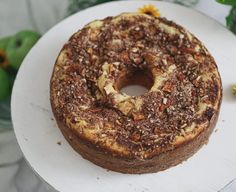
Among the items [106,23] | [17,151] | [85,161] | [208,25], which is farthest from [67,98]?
[208,25]

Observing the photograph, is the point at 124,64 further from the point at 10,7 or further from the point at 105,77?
the point at 10,7

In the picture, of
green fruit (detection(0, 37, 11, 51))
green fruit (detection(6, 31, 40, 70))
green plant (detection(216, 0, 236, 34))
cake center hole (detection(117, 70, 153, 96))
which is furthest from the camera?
green fruit (detection(0, 37, 11, 51))

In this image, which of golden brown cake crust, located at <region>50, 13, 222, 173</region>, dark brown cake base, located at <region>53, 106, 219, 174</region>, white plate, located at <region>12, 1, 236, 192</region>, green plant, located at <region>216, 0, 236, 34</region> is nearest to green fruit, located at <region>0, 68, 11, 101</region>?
white plate, located at <region>12, 1, 236, 192</region>

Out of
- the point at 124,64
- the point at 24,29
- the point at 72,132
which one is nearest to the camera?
the point at 72,132

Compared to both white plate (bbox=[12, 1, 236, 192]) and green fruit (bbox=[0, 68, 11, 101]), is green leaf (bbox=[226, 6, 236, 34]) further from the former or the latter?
green fruit (bbox=[0, 68, 11, 101])

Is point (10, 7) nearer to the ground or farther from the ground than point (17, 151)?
farther from the ground

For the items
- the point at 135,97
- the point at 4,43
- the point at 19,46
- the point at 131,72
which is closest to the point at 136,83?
the point at 131,72
